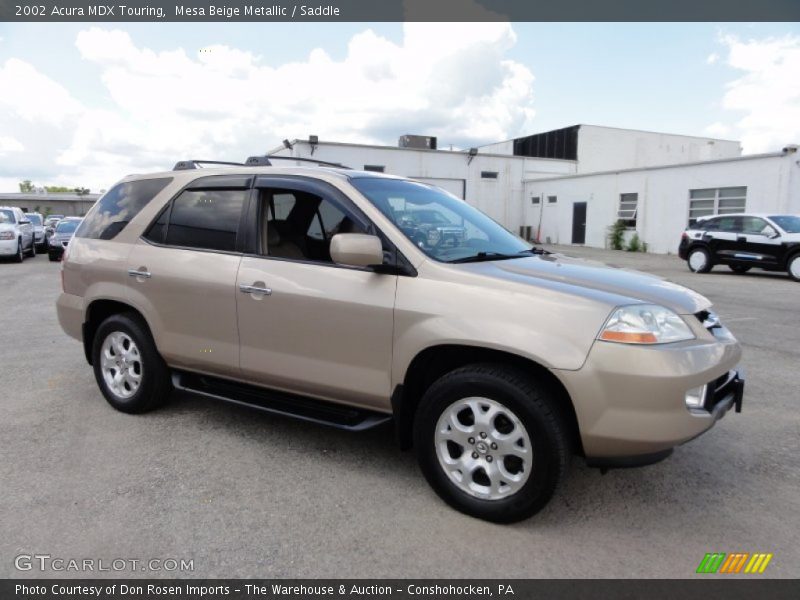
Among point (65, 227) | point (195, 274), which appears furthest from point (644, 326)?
point (65, 227)

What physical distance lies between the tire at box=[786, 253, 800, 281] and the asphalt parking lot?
1163 cm

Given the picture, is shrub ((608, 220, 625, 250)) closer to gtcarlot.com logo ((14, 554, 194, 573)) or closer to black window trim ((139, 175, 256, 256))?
black window trim ((139, 175, 256, 256))

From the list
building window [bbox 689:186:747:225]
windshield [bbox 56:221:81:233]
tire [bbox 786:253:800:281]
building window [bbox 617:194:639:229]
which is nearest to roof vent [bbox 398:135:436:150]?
building window [bbox 617:194:639:229]

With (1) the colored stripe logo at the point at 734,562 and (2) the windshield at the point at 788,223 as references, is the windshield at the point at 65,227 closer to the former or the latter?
(2) the windshield at the point at 788,223

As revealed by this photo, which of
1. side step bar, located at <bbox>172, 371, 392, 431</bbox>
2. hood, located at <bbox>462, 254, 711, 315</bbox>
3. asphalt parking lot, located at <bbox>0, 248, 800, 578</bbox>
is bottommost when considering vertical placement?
asphalt parking lot, located at <bbox>0, 248, 800, 578</bbox>

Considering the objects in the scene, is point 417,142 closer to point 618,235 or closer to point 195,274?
point 618,235

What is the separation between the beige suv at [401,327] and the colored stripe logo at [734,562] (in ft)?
1.77

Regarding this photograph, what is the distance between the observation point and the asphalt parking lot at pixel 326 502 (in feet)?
9.10

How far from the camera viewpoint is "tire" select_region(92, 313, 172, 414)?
4445 millimetres

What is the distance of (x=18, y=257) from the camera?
19.8 meters

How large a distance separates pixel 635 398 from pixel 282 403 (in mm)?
2146

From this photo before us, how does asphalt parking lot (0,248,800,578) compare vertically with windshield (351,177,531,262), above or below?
below

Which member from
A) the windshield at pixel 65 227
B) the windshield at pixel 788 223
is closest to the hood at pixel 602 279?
the windshield at pixel 788 223

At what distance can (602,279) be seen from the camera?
331 centimetres
